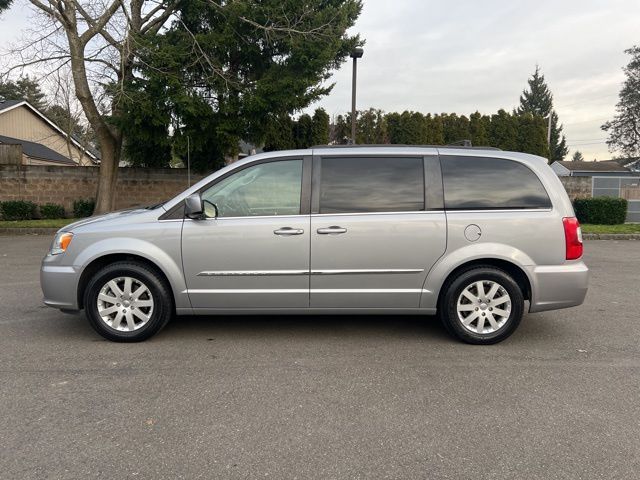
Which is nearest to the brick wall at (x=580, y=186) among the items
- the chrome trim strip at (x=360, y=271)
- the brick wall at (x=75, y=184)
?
the brick wall at (x=75, y=184)

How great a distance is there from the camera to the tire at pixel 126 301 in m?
4.37

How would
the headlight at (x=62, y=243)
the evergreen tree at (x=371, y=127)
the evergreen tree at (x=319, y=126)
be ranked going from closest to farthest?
the headlight at (x=62, y=243), the evergreen tree at (x=319, y=126), the evergreen tree at (x=371, y=127)

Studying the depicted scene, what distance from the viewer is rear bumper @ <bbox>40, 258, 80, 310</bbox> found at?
4410 millimetres

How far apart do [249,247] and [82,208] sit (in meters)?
14.2

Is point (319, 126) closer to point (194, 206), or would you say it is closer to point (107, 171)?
point (107, 171)

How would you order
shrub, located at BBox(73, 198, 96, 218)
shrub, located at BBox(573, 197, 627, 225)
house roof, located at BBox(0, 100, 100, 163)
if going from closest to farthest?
shrub, located at BBox(573, 197, 627, 225), shrub, located at BBox(73, 198, 96, 218), house roof, located at BBox(0, 100, 100, 163)

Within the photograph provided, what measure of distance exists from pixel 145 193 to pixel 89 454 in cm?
1556

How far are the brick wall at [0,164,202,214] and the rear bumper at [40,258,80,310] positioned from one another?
12079 millimetres

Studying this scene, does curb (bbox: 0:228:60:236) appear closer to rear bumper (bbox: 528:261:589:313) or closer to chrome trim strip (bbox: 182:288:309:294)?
chrome trim strip (bbox: 182:288:309:294)

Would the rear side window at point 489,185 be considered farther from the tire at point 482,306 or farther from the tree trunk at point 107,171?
the tree trunk at point 107,171

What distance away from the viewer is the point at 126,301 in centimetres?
442

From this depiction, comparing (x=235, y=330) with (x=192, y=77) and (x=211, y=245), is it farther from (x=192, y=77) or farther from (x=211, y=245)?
(x=192, y=77)

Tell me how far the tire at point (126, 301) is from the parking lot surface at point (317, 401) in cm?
17

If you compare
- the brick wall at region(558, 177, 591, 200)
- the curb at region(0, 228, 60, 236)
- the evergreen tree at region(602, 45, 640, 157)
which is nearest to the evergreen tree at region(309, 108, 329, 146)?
the brick wall at region(558, 177, 591, 200)
